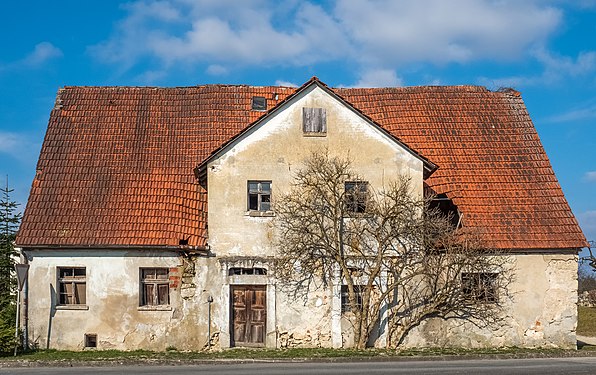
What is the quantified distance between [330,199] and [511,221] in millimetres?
6015

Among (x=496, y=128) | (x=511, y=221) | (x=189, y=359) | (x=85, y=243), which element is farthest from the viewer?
(x=496, y=128)

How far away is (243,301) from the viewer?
70.8 feet

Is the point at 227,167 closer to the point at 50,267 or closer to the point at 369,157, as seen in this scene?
the point at 369,157

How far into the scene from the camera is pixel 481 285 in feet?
71.6

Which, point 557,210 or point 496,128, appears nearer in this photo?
point 557,210

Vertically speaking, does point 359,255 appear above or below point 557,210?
below

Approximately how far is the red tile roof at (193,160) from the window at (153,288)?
106 centimetres

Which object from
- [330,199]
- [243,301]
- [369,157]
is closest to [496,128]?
[369,157]

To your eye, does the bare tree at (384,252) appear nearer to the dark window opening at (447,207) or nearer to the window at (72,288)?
the dark window opening at (447,207)

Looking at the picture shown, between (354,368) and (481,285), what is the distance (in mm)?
7019

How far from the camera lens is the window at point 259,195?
2188 centimetres

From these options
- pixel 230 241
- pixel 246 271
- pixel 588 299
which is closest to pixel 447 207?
pixel 246 271

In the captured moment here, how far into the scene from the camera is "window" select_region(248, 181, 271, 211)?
21875 millimetres

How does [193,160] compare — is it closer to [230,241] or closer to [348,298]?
[230,241]
